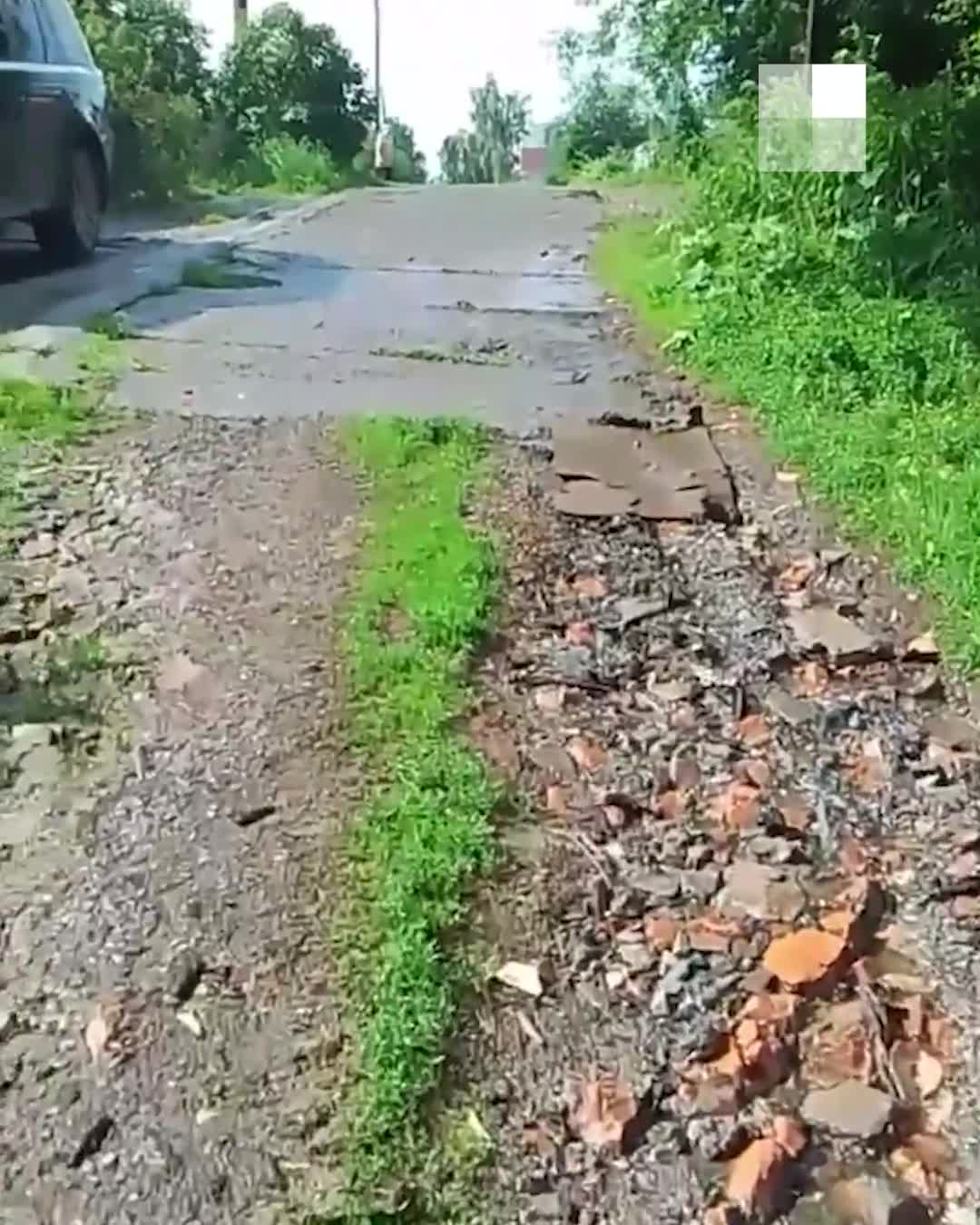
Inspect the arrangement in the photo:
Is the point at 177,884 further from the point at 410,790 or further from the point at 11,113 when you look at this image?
the point at 11,113

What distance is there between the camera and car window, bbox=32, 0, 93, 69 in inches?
348

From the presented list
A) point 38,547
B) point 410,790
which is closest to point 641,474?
point 38,547

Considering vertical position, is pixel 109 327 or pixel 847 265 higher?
pixel 847 265

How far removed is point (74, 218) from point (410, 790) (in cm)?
685

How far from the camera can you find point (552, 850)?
3.26m

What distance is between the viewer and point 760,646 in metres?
4.22

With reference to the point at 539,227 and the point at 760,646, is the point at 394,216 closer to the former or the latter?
the point at 539,227

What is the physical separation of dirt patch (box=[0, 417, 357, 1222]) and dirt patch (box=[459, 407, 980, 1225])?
1.07 feet

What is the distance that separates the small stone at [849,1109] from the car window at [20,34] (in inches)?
279

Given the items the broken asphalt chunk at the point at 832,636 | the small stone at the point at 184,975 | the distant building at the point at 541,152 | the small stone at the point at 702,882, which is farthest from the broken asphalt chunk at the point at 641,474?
the distant building at the point at 541,152

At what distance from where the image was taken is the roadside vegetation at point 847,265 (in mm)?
5262

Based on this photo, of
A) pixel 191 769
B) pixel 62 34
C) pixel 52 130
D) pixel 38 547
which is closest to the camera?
pixel 191 769

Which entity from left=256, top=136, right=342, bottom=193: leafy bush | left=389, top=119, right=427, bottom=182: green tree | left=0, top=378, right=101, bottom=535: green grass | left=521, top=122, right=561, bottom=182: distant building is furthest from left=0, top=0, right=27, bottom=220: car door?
left=389, top=119, right=427, bottom=182: green tree

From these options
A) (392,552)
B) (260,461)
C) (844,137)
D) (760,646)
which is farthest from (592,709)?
(844,137)
